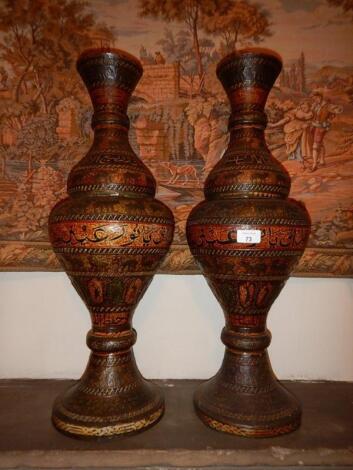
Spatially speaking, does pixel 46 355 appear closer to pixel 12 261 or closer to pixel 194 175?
pixel 12 261

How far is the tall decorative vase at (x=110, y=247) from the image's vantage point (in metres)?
0.97

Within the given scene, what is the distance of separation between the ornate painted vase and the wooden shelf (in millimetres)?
49

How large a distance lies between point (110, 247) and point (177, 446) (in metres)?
0.60

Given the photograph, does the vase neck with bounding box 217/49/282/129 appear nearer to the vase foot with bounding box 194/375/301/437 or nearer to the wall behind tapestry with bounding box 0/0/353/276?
the wall behind tapestry with bounding box 0/0/353/276

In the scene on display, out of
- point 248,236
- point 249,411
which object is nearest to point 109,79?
point 248,236

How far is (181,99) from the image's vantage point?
4.61 ft

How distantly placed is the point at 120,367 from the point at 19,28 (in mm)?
1376

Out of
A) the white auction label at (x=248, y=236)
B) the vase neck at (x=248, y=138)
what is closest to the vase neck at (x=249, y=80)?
the vase neck at (x=248, y=138)

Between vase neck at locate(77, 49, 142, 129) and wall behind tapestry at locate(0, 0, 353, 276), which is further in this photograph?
wall behind tapestry at locate(0, 0, 353, 276)

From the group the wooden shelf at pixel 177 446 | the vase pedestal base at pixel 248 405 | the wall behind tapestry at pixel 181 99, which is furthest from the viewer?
the wall behind tapestry at pixel 181 99

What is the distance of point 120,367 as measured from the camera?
1089 mm

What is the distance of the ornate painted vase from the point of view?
101 cm

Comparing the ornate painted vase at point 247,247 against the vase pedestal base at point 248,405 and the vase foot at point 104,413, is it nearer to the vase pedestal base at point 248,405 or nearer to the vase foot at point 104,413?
the vase pedestal base at point 248,405

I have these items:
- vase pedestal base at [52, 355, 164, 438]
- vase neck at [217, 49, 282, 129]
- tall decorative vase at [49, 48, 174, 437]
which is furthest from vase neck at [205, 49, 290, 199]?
vase pedestal base at [52, 355, 164, 438]
